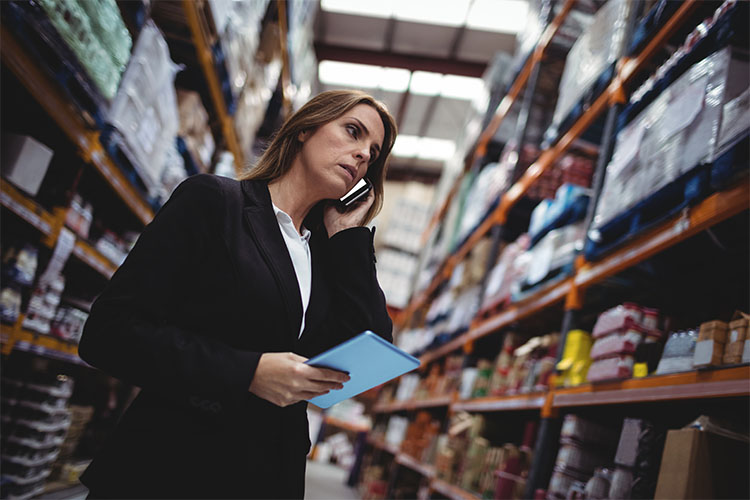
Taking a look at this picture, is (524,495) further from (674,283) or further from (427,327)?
(427,327)

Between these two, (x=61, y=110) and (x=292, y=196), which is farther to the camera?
(x=61, y=110)

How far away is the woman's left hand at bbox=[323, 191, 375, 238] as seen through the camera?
58.9 inches

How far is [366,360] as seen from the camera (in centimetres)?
102

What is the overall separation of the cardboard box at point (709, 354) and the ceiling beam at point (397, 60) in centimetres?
980

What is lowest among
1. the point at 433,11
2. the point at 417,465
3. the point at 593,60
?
the point at 417,465

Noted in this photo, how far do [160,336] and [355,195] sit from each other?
0.70 meters

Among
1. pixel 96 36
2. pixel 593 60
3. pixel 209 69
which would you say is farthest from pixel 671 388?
pixel 209 69

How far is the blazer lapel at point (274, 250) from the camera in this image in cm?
119

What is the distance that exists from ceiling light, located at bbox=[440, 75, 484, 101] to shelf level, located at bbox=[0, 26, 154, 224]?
8985 millimetres

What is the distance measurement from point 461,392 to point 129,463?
12.5ft

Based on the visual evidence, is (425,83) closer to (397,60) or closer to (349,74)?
(397,60)

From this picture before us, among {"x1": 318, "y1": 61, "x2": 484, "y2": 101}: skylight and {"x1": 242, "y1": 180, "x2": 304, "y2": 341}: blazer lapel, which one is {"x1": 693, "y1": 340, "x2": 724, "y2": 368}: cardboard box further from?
{"x1": 318, "y1": 61, "x2": 484, "y2": 101}: skylight

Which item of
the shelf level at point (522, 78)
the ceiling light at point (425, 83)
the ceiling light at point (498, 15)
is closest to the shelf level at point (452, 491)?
the shelf level at point (522, 78)

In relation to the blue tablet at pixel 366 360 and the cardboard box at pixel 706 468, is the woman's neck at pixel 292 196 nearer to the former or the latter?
the blue tablet at pixel 366 360
